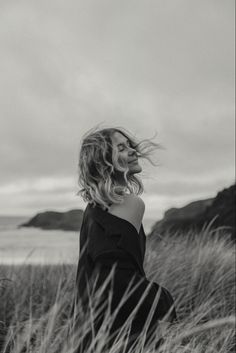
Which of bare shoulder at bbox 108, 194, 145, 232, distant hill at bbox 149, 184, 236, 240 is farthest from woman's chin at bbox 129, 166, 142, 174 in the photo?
distant hill at bbox 149, 184, 236, 240

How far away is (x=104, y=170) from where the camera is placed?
3.12 metres

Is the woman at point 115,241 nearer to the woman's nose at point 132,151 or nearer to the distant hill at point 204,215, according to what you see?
the woman's nose at point 132,151

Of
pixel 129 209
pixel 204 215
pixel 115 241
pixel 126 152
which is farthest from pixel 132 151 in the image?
pixel 204 215

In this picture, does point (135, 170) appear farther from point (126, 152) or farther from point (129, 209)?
point (129, 209)

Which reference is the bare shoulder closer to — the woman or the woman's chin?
the woman

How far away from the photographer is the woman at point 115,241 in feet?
9.53

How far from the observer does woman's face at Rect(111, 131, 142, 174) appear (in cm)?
316

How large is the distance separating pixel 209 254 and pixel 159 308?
12.7 feet

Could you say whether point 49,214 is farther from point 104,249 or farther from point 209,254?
point 104,249

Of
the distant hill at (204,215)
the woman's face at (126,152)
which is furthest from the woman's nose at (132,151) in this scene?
the distant hill at (204,215)

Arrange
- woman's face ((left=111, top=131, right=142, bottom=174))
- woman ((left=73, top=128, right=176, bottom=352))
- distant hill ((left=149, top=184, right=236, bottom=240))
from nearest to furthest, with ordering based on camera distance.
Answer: woman ((left=73, top=128, right=176, bottom=352)), woman's face ((left=111, top=131, right=142, bottom=174)), distant hill ((left=149, top=184, right=236, bottom=240))

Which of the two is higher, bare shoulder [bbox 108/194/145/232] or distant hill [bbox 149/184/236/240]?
distant hill [bbox 149/184/236/240]

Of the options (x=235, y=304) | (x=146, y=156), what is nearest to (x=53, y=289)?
(x=235, y=304)

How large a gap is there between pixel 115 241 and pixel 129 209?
175mm
